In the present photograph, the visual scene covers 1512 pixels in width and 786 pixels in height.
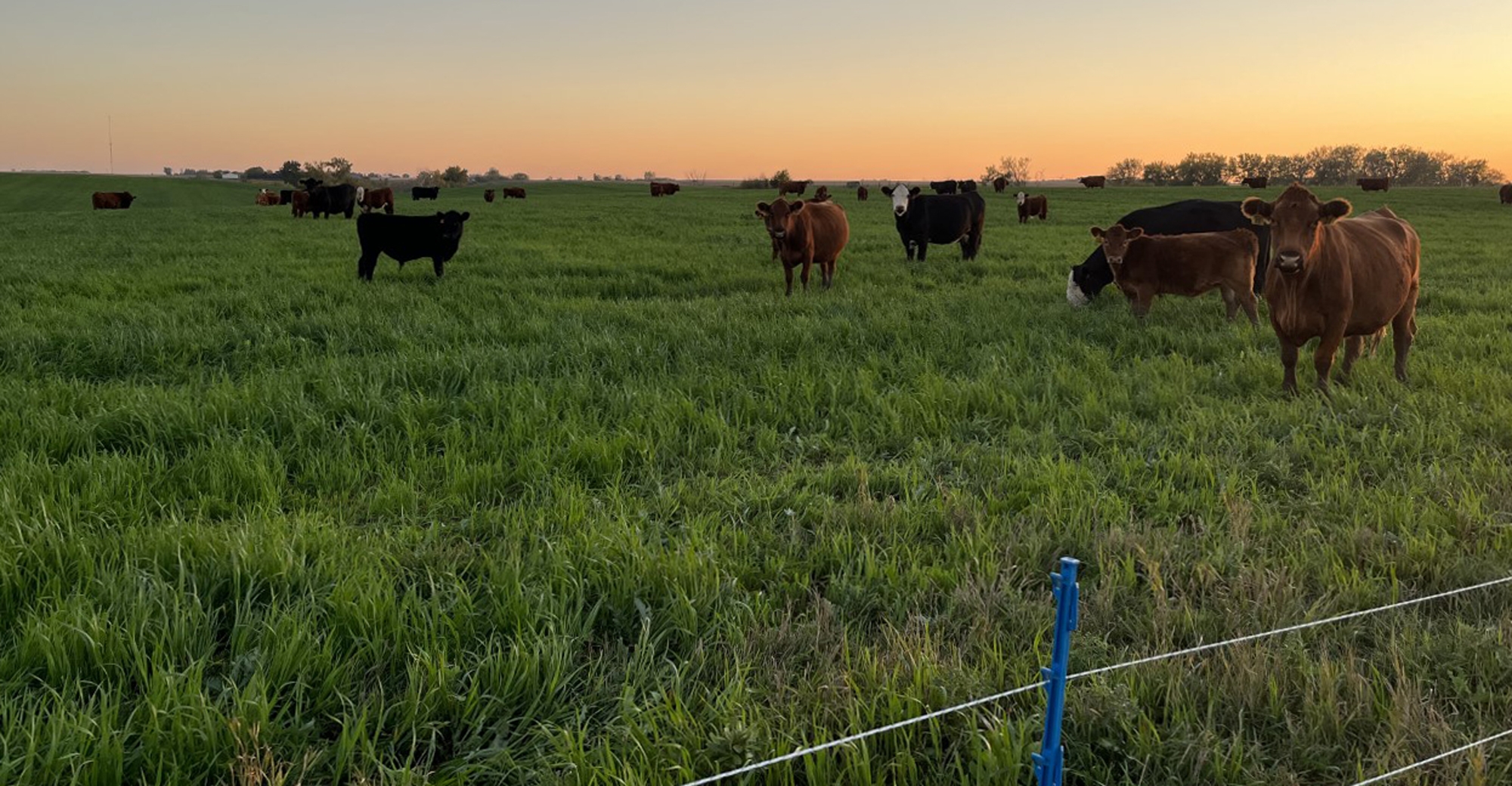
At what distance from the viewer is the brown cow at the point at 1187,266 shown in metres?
8.98

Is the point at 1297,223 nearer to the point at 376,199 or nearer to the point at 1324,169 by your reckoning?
the point at 376,199

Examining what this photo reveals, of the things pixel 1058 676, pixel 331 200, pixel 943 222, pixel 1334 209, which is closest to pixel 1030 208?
pixel 943 222

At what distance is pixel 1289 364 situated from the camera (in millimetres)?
5910

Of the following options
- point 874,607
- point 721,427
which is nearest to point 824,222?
point 721,427

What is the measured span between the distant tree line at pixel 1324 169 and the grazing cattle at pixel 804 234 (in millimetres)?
76202

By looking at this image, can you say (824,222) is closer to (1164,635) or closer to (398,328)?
(398,328)

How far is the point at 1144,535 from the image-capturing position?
11.0 ft

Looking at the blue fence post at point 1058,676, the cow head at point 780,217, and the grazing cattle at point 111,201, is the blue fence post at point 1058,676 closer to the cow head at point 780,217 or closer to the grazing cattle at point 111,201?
the cow head at point 780,217

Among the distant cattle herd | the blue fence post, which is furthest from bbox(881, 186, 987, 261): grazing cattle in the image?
the blue fence post

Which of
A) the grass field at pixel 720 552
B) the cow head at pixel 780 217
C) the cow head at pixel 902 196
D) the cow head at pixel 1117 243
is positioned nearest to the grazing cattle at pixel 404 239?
the grass field at pixel 720 552

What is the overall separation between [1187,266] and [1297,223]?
376 centimetres

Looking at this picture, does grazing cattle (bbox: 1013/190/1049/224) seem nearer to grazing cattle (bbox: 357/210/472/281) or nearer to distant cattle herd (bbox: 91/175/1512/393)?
distant cattle herd (bbox: 91/175/1512/393)

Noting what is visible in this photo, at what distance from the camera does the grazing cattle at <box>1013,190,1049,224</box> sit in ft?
98.8

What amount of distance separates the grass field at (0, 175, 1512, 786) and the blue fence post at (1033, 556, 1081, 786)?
349mm
